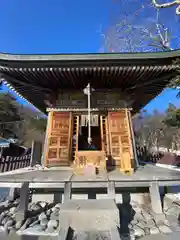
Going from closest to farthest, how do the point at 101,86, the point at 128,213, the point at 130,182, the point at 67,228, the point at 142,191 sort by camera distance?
1. the point at 67,228
2. the point at 130,182
3. the point at 128,213
4. the point at 142,191
5. the point at 101,86

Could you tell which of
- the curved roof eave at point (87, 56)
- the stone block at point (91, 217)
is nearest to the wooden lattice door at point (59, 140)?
the curved roof eave at point (87, 56)

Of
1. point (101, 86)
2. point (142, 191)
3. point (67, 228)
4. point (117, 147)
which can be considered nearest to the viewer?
point (67, 228)

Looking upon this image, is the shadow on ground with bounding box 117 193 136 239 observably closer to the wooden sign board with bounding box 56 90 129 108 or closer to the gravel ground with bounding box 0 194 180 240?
the gravel ground with bounding box 0 194 180 240

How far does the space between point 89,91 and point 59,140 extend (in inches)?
74.5

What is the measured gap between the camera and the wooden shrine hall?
4.46 meters

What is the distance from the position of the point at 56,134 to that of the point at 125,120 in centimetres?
239

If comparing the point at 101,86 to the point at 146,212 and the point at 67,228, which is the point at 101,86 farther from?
the point at 67,228

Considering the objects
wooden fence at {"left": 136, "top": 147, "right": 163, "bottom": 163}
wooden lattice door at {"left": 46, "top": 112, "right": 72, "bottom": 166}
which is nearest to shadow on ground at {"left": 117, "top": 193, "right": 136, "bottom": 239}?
wooden lattice door at {"left": 46, "top": 112, "right": 72, "bottom": 166}

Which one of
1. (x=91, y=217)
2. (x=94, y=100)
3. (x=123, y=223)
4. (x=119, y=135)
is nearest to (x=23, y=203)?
(x=91, y=217)

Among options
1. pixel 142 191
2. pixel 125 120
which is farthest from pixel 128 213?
pixel 125 120

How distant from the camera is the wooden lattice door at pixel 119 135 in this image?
533cm

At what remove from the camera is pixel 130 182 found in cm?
382

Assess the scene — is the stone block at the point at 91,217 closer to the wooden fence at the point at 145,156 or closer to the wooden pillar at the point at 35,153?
the wooden pillar at the point at 35,153

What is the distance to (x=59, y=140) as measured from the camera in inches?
215
